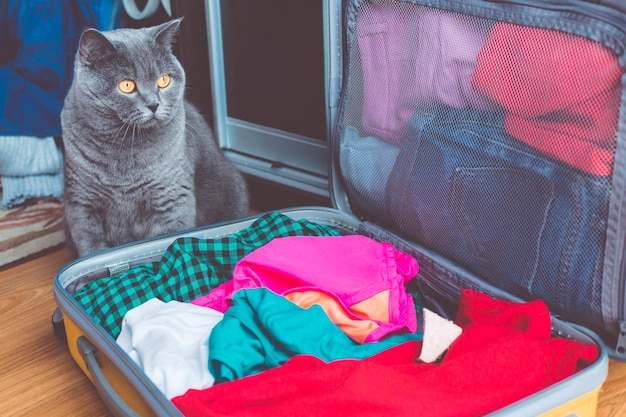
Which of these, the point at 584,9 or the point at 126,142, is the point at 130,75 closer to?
the point at 126,142

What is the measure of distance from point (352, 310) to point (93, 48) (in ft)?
1.95

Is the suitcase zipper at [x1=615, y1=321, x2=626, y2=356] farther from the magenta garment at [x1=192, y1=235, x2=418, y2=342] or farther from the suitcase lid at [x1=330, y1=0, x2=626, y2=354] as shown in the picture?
the magenta garment at [x1=192, y1=235, x2=418, y2=342]

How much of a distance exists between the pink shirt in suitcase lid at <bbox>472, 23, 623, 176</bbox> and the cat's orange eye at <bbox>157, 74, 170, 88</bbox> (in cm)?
56

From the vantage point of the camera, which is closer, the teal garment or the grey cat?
the teal garment

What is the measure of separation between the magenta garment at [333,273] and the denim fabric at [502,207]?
8 centimetres

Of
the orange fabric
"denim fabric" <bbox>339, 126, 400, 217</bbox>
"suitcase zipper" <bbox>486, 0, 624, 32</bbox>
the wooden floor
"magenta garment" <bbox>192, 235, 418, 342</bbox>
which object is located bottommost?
the wooden floor

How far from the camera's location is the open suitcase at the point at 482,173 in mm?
752

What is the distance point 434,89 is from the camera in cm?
95

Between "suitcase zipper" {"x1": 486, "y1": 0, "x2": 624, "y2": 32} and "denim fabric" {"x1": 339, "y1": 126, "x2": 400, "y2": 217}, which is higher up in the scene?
"suitcase zipper" {"x1": 486, "y1": 0, "x2": 624, "y2": 32}

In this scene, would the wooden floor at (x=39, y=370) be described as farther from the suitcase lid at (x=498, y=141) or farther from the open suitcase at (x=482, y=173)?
the suitcase lid at (x=498, y=141)

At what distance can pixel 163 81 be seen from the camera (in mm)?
1175

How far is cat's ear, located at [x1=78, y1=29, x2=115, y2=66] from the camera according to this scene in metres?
1.06

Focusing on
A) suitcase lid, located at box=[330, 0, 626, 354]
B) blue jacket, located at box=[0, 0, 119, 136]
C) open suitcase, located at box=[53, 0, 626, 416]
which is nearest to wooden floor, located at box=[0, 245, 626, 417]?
open suitcase, located at box=[53, 0, 626, 416]

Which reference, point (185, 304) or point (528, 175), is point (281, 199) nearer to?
point (185, 304)
